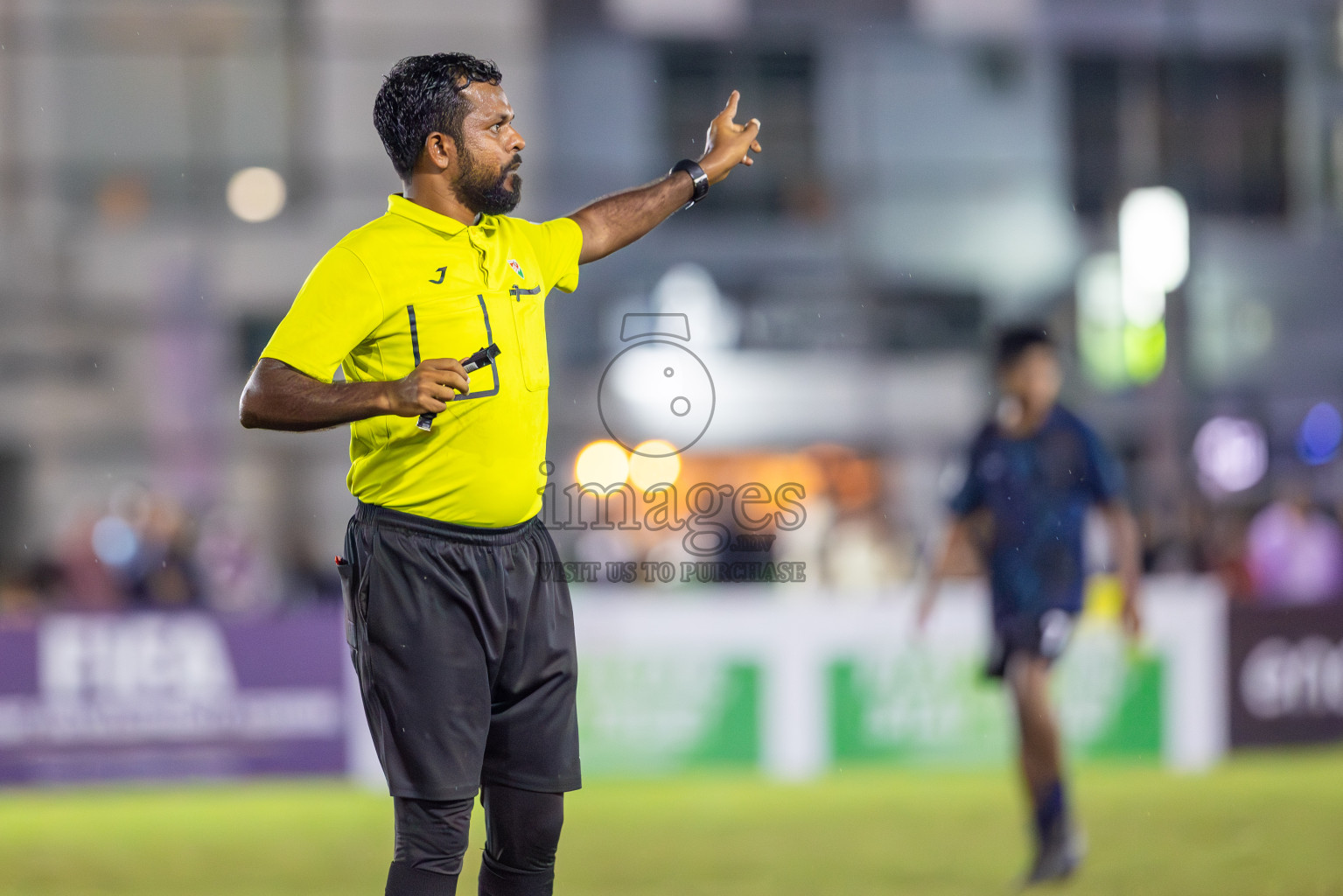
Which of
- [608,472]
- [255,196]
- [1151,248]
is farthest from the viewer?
[255,196]

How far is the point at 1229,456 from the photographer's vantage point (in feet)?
46.2

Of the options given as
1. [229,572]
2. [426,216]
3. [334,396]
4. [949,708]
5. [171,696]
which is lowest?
[949,708]

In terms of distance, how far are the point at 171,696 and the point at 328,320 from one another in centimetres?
517

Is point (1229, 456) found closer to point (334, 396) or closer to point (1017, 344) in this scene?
point (1017, 344)

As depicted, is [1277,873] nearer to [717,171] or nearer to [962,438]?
[717,171]

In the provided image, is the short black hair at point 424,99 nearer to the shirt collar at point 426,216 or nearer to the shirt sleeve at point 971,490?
the shirt collar at point 426,216

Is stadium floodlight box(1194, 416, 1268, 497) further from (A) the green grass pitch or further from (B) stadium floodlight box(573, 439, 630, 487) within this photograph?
(B) stadium floodlight box(573, 439, 630, 487)

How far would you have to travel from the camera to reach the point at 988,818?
6.18 metres

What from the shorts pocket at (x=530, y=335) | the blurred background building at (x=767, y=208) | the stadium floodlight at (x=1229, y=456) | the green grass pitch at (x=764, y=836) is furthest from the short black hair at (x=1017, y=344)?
the stadium floodlight at (x=1229, y=456)

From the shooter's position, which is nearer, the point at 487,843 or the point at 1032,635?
the point at 487,843

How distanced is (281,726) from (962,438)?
10766 millimetres

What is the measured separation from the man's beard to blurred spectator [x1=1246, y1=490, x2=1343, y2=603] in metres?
7.06

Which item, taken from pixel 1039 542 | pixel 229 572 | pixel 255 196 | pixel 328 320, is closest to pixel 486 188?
pixel 328 320

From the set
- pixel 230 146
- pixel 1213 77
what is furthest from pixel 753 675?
pixel 1213 77
